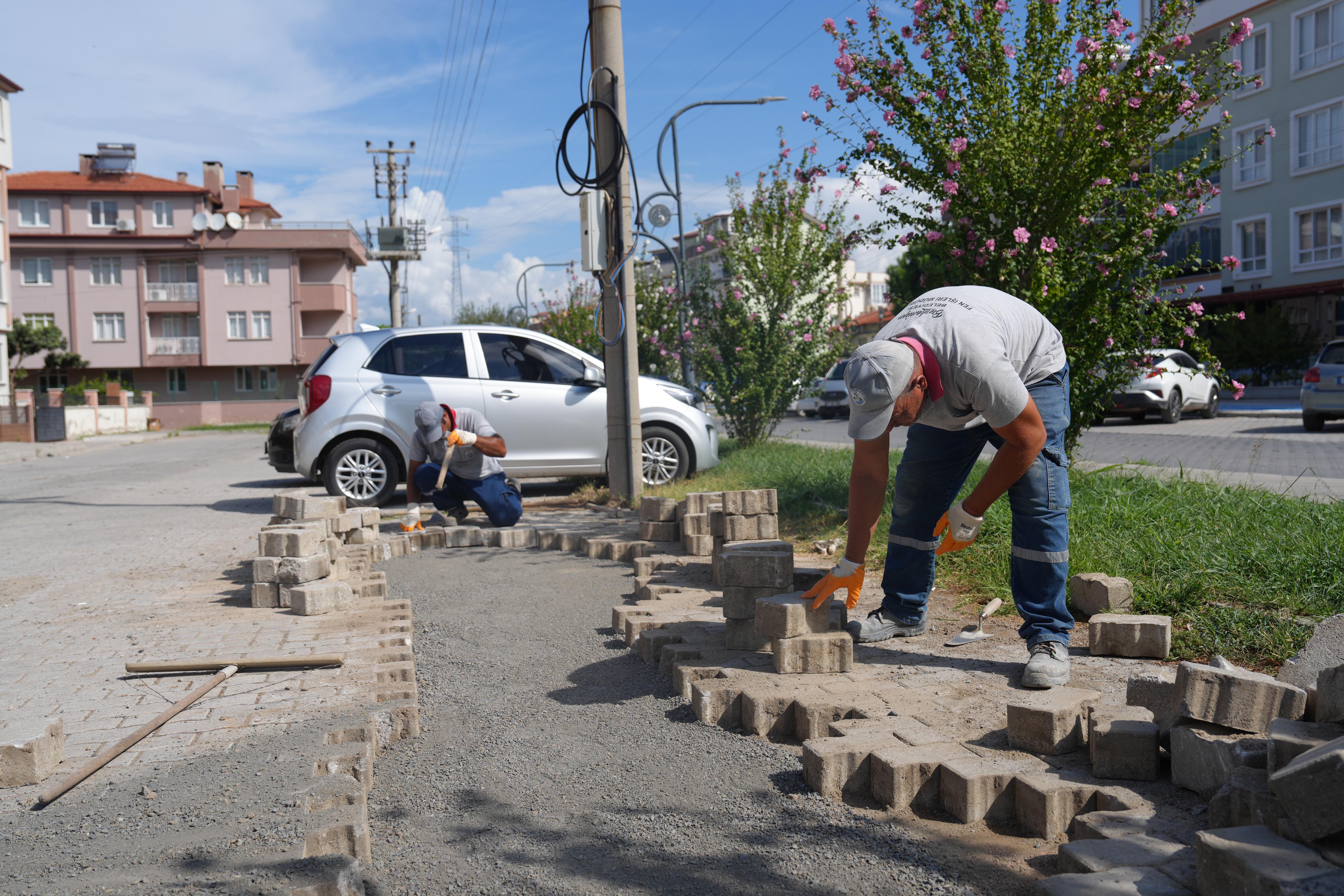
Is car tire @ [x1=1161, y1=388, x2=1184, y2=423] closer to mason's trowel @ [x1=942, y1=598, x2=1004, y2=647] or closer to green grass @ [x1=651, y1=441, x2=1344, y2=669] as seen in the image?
green grass @ [x1=651, y1=441, x2=1344, y2=669]

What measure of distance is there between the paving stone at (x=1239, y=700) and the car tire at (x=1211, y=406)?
2148cm

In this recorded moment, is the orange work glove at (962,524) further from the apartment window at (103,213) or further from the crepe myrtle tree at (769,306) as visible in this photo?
the apartment window at (103,213)

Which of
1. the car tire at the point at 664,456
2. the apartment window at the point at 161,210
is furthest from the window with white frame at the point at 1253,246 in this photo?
the apartment window at the point at 161,210

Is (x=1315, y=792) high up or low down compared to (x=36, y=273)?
down

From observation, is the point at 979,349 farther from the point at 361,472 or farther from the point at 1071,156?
the point at 361,472

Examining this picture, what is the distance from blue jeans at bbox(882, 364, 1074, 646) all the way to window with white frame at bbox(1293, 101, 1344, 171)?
32907mm

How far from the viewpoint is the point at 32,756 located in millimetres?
3268

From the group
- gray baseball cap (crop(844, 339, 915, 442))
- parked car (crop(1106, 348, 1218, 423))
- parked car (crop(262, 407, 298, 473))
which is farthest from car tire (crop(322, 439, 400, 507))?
parked car (crop(1106, 348, 1218, 423))

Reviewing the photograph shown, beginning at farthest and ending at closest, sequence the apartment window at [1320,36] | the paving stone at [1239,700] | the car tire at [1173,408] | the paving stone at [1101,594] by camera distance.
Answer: the apartment window at [1320,36]
the car tire at [1173,408]
the paving stone at [1101,594]
the paving stone at [1239,700]

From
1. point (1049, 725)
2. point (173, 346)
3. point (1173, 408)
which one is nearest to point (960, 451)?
point (1049, 725)

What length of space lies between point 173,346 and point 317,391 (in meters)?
49.1

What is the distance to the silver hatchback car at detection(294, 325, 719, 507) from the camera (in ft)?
33.4

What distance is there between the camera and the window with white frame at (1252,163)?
32.8 metres

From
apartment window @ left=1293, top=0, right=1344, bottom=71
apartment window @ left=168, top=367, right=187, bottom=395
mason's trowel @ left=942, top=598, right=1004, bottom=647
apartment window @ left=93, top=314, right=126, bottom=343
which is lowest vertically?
mason's trowel @ left=942, top=598, right=1004, bottom=647
